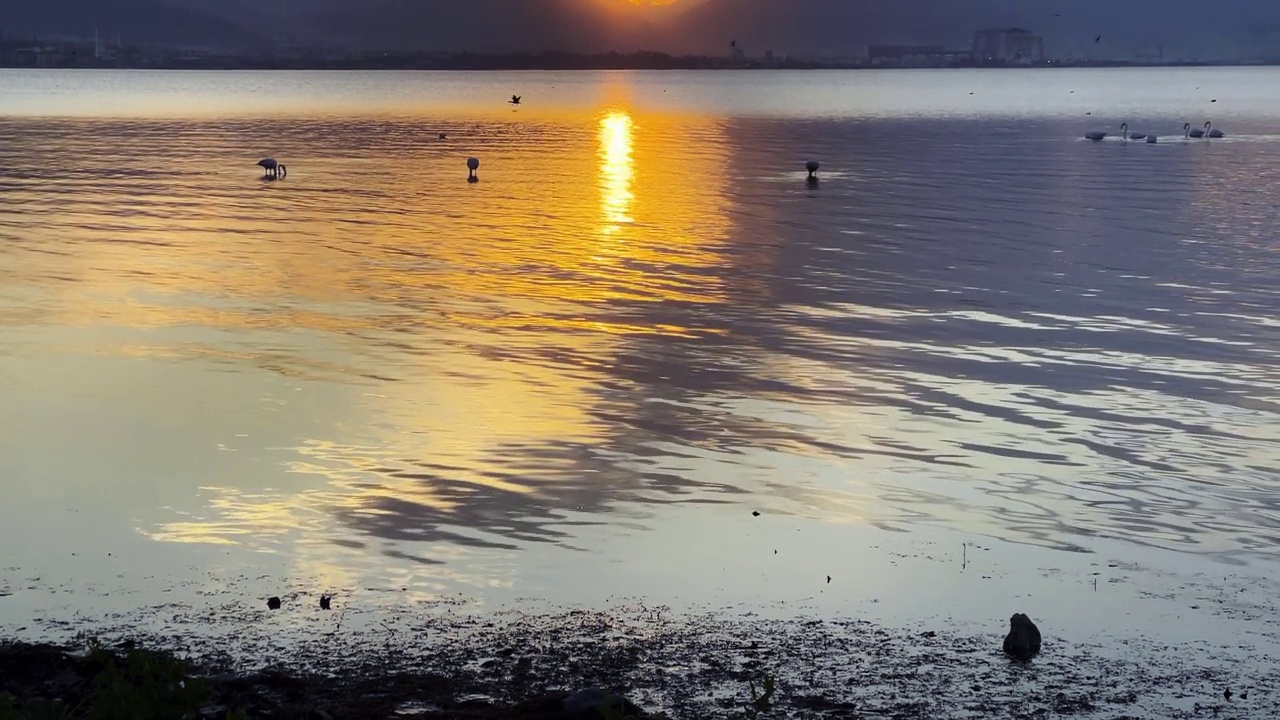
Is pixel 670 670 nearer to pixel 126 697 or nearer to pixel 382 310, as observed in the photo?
pixel 126 697

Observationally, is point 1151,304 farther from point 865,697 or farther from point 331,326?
point 865,697

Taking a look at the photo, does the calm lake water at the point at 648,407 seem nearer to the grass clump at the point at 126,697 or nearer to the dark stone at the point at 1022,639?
the dark stone at the point at 1022,639

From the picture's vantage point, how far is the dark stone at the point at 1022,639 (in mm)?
9555

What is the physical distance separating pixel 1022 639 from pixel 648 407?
7.58 metres

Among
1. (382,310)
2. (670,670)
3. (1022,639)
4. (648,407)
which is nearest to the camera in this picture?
(670,670)

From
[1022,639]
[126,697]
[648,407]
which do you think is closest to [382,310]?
[648,407]

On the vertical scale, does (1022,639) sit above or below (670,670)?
above

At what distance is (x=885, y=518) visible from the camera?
41.5 ft

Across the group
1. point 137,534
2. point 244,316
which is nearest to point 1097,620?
point 137,534

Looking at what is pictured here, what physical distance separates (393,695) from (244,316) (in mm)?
15124

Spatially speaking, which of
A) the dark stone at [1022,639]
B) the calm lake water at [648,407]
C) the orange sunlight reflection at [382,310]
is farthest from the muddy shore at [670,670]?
the orange sunlight reflection at [382,310]

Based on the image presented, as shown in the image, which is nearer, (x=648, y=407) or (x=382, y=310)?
(x=648, y=407)

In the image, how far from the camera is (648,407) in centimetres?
1669

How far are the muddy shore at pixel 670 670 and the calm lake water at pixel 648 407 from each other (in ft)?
1.74
